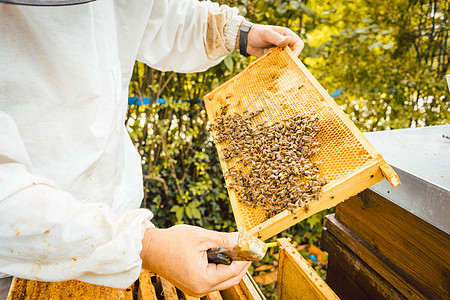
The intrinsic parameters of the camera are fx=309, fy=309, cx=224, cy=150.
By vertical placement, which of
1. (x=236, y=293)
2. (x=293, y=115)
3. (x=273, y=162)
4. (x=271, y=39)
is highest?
(x=271, y=39)

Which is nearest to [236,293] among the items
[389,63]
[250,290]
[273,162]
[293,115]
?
[250,290]

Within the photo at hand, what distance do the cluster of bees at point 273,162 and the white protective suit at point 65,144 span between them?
1.76ft

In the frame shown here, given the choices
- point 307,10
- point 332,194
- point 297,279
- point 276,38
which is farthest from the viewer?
point 307,10

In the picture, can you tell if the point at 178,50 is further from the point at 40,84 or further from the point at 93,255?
the point at 93,255

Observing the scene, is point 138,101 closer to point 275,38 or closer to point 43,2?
point 275,38

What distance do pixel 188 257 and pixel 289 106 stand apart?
1.12 metres

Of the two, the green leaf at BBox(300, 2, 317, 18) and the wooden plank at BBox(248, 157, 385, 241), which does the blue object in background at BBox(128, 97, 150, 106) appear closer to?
the green leaf at BBox(300, 2, 317, 18)

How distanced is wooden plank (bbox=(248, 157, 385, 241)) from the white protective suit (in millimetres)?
504

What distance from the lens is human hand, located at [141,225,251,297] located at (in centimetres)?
120

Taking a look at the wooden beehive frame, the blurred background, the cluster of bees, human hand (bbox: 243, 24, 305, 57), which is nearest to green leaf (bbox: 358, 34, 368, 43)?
the blurred background

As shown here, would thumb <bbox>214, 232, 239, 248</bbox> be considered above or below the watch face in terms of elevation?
below

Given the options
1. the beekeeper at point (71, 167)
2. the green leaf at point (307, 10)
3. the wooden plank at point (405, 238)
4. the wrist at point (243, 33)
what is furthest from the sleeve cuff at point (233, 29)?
the green leaf at point (307, 10)

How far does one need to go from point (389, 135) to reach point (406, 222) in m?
0.55

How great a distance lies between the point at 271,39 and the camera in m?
2.28
